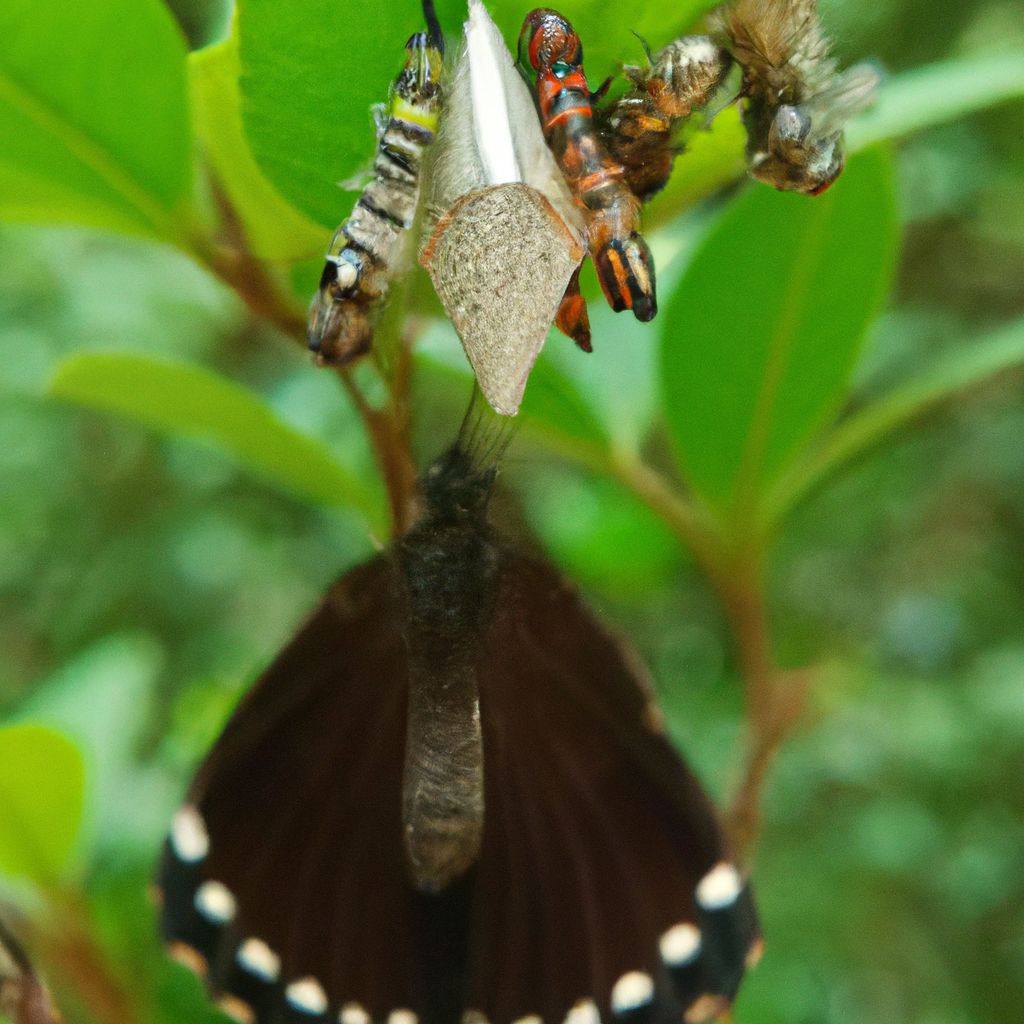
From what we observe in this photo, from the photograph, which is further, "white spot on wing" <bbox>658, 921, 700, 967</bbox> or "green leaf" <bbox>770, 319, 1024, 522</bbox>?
"green leaf" <bbox>770, 319, 1024, 522</bbox>

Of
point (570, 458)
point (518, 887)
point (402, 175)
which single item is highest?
point (402, 175)

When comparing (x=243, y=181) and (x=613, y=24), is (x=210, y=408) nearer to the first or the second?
(x=243, y=181)

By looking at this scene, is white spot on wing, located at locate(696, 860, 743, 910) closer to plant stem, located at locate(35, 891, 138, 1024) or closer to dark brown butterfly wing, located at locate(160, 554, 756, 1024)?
dark brown butterfly wing, located at locate(160, 554, 756, 1024)

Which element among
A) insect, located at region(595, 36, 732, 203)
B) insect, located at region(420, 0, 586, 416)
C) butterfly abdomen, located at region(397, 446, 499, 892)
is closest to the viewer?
insect, located at region(420, 0, 586, 416)

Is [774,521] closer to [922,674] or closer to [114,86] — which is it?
[114,86]

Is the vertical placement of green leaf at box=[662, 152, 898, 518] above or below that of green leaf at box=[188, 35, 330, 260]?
below

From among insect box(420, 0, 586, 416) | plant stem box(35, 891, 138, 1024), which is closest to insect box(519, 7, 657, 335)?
insect box(420, 0, 586, 416)

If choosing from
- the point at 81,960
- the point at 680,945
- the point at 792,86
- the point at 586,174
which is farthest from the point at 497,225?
the point at 81,960

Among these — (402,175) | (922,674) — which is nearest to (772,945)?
(922,674)
